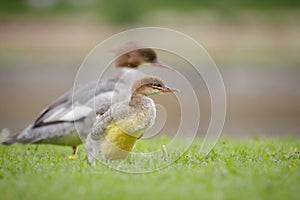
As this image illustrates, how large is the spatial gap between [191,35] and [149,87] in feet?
77.2

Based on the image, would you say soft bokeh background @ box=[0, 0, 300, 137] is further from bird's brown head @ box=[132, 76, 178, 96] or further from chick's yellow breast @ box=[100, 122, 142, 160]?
chick's yellow breast @ box=[100, 122, 142, 160]

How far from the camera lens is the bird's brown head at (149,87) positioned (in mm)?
7133

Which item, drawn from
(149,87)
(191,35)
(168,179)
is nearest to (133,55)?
(149,87)

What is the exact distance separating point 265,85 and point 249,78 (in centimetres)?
91

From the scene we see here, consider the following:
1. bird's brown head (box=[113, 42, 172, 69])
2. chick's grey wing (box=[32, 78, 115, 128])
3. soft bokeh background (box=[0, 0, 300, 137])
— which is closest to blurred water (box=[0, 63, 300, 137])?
soft bokeh background (box=[0, 0, 300, 137])

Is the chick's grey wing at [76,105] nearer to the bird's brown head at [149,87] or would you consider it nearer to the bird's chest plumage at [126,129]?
the bird's brown head at [149,87]

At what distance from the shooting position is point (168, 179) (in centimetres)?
607

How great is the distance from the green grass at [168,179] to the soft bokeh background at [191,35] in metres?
7.44

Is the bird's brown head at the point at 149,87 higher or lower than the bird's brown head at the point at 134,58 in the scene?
lower

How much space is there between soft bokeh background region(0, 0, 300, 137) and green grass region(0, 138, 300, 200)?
7.44 m

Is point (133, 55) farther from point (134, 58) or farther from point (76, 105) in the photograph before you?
point (76, 105)

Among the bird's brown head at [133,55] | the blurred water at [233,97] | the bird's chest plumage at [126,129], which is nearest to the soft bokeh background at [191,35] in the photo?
the blurred water at [233,97]

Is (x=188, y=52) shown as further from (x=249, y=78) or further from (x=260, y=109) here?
(x=260, y=109)

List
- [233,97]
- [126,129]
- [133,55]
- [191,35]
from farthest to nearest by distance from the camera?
[191,35], [233,97], [133,55], [126,129]
